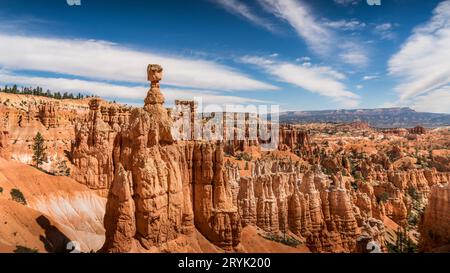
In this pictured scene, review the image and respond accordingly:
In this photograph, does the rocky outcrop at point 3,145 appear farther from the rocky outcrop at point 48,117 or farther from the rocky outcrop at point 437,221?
the rocky outcrop at point 437,221

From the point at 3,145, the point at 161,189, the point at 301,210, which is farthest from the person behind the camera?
the point at 3,145

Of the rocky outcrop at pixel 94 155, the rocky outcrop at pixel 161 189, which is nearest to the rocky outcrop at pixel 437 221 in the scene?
the rocky outcrop at pixel 161 189

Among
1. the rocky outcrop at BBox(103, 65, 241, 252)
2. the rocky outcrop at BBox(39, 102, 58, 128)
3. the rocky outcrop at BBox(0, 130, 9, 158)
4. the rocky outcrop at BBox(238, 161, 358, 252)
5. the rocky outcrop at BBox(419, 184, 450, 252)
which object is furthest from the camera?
the rocky outcrop at BBox(39, 102, 58, 128)

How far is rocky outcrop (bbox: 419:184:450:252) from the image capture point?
26.1 meters

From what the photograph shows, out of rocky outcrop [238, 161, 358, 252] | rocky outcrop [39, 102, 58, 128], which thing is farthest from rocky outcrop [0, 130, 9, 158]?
rocky outcrop [238, 161, 358, 252]

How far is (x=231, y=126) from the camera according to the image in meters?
98.4

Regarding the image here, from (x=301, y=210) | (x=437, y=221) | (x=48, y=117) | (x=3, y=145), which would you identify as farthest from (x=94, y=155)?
(x=437, y=221)

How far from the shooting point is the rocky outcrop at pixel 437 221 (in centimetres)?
2609

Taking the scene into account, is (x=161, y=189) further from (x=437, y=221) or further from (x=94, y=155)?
(x=94, y=155)

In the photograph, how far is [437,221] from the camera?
27.0 meters

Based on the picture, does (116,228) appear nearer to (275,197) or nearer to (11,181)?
(275,197)

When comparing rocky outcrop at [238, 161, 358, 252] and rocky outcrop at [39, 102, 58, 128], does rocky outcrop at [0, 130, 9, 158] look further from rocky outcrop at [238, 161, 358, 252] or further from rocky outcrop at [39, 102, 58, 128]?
rocky outcrop at [238, 161, 358, 252]
